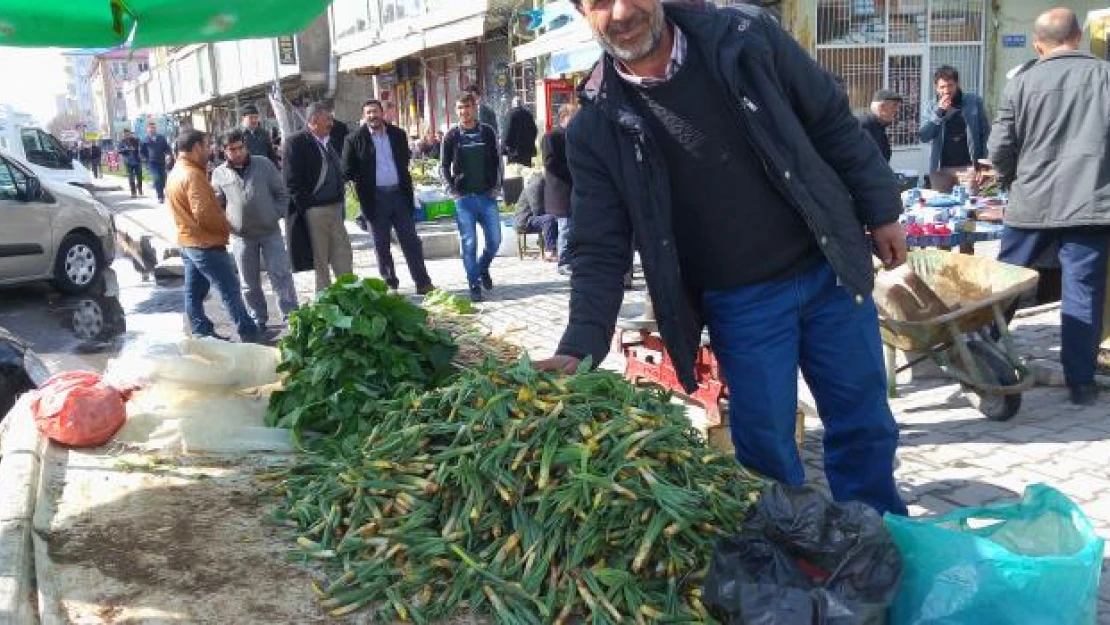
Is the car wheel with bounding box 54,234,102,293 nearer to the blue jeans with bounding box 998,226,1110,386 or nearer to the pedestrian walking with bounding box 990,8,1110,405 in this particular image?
the pedestrian walking with bounding box 990,8,1110,405

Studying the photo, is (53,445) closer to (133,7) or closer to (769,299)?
(133,7)

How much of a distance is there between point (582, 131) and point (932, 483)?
251 cm

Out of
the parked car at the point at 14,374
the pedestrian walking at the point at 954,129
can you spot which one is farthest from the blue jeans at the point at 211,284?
the pedestrian walking at the point at 954,129

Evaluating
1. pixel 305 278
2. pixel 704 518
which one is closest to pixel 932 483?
pixel 704 518

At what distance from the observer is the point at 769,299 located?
2.97 metres

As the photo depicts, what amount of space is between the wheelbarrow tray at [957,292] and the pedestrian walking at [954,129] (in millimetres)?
4519

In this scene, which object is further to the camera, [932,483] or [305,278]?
[305,278]

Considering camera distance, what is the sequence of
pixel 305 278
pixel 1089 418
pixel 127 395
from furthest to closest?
1. pixel 305 278
2. pixel 1089 418
3. pixel 127 395

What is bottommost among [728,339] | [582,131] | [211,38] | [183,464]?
[183,464]

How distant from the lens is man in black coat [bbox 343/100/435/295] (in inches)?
364

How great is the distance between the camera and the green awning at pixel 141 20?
4.19 m

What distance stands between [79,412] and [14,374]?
244 cm

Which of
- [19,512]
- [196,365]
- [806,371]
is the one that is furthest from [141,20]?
[806,371]

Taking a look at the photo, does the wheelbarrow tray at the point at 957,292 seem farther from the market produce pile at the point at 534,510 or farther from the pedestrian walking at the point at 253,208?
the pedestrian walking at the point at 253,208
